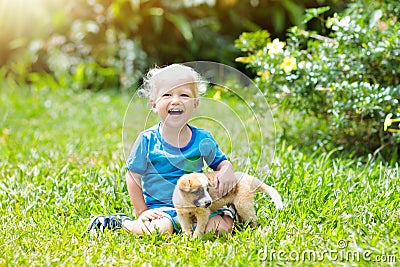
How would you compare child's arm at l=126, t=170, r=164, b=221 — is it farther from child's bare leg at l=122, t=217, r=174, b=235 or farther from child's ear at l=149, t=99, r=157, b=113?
child's ear at l=149, t=99, r=157, b=113

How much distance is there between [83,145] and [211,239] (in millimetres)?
2261

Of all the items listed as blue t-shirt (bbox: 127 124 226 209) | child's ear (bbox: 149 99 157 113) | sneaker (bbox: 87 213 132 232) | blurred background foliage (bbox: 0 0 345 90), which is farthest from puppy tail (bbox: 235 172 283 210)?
blurred background foliage (bbox: 0 0 345 90)

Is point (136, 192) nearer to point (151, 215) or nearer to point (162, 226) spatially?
point (151, 215)

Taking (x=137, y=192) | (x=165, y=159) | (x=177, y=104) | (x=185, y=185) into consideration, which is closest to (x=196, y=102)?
(x=177, y=104)

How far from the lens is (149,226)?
2.86m

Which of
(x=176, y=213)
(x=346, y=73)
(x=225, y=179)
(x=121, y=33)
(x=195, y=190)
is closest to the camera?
(x=195, y=190)

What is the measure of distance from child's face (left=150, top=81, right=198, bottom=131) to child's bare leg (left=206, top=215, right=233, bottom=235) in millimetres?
472

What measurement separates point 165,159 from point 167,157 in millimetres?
25

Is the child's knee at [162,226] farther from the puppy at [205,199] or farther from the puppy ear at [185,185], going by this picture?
the puppy ear at [185,185]

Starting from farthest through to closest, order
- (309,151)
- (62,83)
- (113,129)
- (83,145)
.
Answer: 1. (62,83)
2. (113,129)
3. (83,145)
4. (309,151)

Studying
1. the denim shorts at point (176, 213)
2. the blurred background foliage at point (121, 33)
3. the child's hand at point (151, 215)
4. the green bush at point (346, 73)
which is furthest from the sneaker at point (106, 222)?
the blurred background foliage at point (121, 33)

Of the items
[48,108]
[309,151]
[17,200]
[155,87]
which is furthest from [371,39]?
[48,108]

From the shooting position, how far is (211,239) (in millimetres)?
2746

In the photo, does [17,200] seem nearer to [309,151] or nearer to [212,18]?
[309,151]
